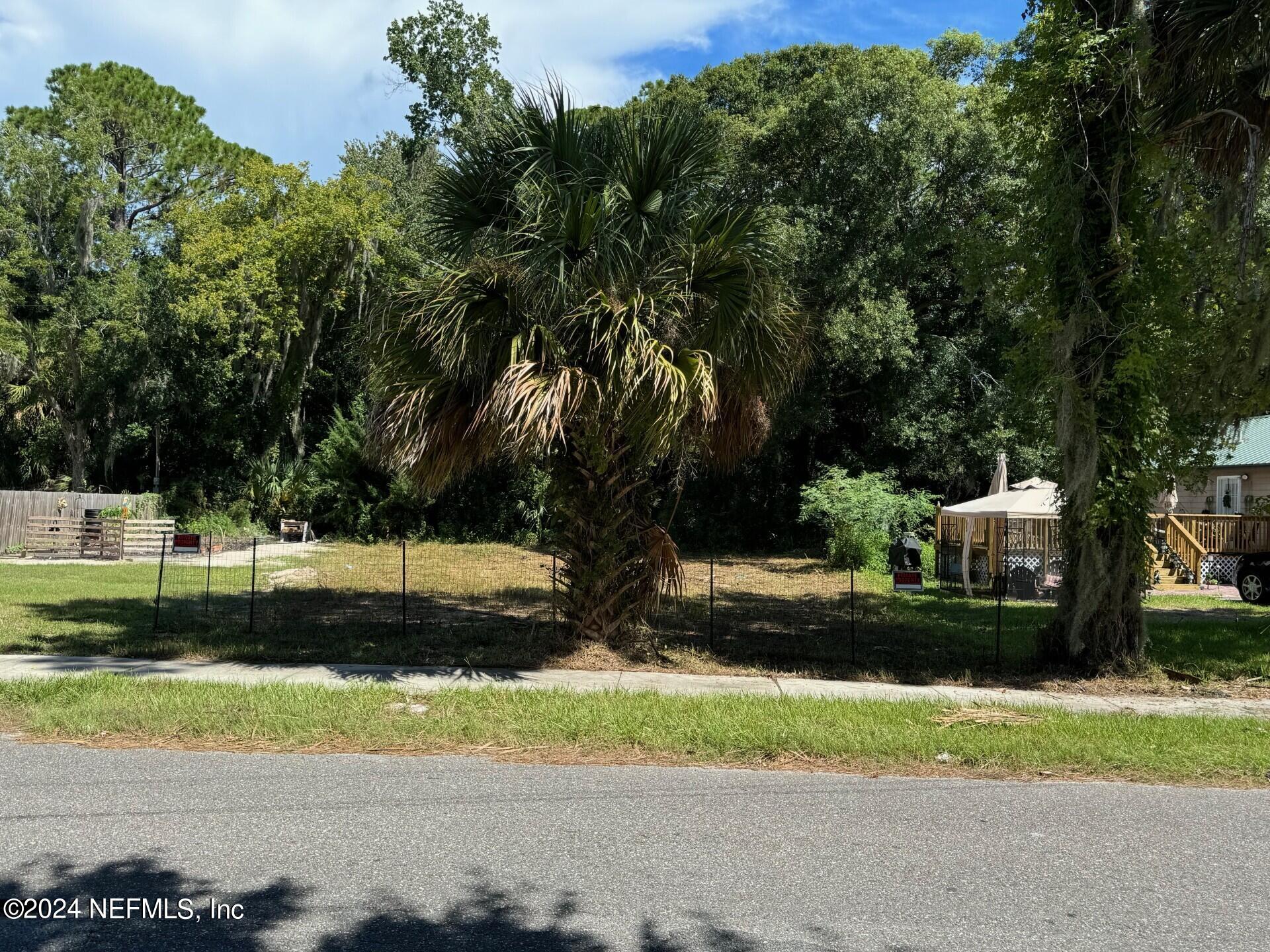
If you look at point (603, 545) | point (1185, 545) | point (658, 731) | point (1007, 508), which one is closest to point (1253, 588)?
point (1185, 545)

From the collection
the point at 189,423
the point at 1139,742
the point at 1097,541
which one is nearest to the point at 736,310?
the point at 1097,541

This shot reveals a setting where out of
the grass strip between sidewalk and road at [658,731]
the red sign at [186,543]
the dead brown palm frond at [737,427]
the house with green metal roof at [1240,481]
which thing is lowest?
the grass strip between sidewalk and road at [658,731]

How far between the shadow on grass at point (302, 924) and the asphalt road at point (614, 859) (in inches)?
0.6

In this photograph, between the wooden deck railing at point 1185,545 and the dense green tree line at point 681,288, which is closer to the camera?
the dense green tree line at point 681,288

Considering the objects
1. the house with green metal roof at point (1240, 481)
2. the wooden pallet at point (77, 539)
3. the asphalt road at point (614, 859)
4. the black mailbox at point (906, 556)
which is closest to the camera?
the asphalt road at point (614, 859)

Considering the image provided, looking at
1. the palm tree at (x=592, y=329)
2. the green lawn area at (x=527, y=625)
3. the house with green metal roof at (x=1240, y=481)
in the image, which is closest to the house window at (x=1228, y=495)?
the house with green metal roof at (x=1240, y=481)

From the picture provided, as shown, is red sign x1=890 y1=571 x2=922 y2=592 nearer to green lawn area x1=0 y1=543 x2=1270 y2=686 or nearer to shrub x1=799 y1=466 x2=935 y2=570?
green lawn area x1=0 y1=543 x2=1270 y2=686

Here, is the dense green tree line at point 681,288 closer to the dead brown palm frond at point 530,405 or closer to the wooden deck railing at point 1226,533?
the dead brown palm frond at point 530,405

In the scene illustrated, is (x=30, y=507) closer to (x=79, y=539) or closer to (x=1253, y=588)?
(x=79, y=539)

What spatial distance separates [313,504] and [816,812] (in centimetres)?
2972

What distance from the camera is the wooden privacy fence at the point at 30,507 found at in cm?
2736

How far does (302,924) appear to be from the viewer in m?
4.26

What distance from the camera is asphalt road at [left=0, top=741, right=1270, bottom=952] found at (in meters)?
4.25

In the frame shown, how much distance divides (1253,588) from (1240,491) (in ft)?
38.2
